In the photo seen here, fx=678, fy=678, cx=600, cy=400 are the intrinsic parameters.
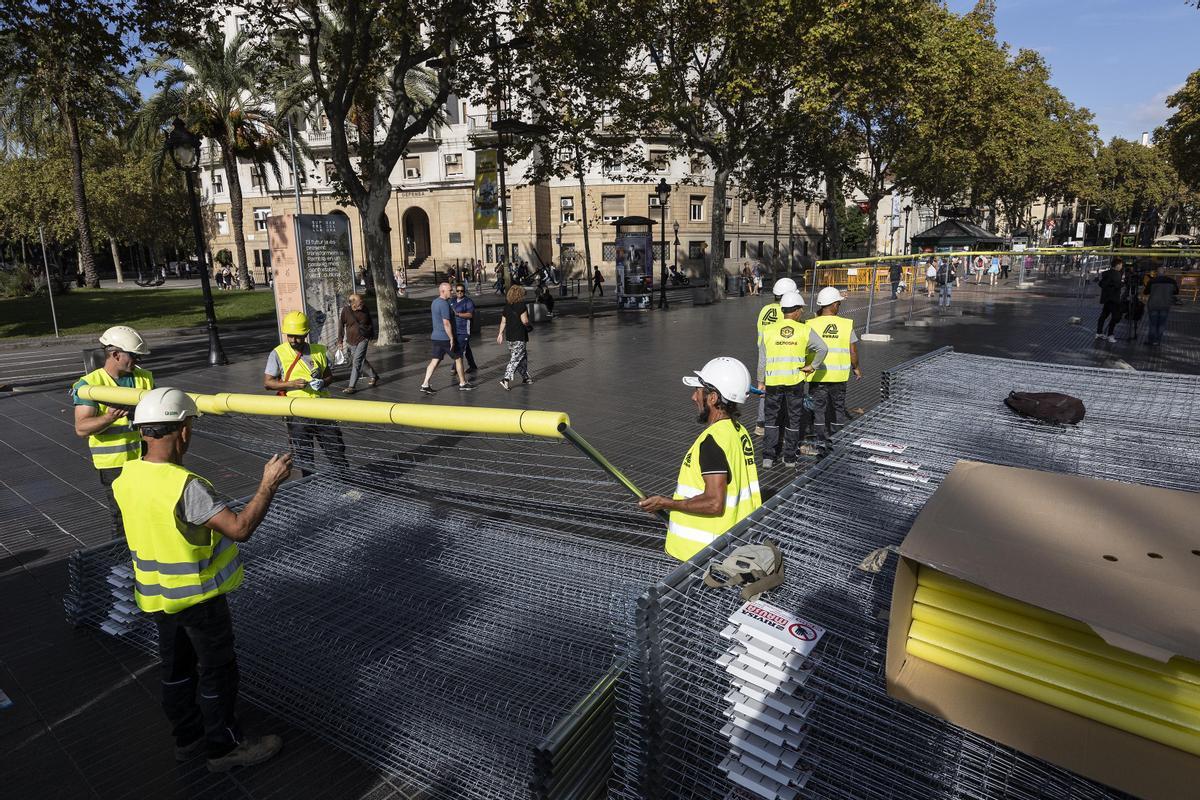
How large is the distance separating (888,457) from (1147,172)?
87.0 metres

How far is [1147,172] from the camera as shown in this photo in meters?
68.4

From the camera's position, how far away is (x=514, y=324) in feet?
35.9

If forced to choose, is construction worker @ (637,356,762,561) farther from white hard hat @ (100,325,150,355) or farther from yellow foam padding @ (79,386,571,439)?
white hard hat @ (100,325,150,355)

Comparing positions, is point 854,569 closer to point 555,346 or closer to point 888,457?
point 888,457

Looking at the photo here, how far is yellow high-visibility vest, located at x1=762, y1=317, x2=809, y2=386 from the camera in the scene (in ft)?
22.3

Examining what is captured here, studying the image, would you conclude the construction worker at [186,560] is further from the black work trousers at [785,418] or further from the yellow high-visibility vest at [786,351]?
the black work trousers at [785,418]

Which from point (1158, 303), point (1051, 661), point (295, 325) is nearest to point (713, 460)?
point (1051, 661)

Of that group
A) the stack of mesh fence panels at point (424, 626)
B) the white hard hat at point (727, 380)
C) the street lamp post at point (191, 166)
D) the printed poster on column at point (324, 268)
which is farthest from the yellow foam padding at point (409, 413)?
the street lamp post at point (191, 166)

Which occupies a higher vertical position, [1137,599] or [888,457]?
[1137,599]

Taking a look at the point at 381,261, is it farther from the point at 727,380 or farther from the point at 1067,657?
the point at 1067,657

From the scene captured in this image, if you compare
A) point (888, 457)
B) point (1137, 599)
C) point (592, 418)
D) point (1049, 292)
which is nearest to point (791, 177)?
point (1049, 292)

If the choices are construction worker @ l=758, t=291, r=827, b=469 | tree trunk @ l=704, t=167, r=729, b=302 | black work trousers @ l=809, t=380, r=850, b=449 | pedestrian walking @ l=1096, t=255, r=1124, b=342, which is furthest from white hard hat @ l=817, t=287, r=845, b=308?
tree trunk @ l=704, t=167, r=729, b=302

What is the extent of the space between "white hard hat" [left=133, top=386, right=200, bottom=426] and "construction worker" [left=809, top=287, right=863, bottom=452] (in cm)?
569

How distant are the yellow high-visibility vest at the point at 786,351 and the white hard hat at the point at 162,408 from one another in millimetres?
5348
